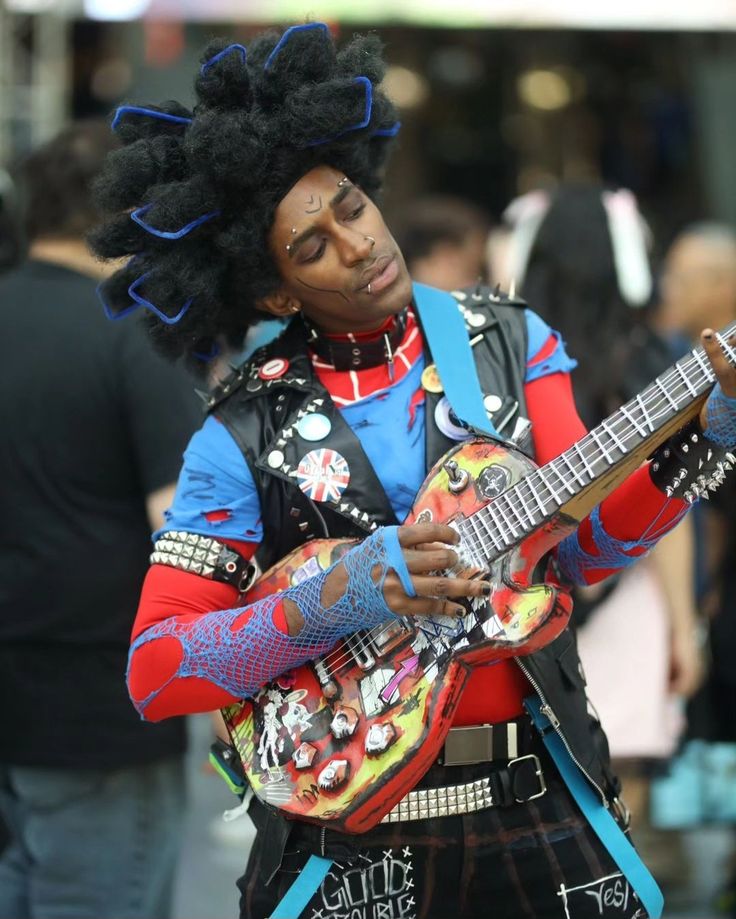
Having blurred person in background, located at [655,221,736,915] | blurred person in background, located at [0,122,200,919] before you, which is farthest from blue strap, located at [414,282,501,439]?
blurred person in background, located at [655,221,736,915]

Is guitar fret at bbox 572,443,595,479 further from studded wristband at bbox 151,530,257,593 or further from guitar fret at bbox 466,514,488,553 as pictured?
studded wristband at bbox 151,530,257,593

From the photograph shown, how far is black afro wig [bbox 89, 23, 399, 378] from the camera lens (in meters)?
2.18

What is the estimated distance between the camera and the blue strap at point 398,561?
1.93 meters

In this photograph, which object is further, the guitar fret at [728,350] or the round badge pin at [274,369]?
the round badge pin at [274,369]

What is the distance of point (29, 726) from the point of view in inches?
128

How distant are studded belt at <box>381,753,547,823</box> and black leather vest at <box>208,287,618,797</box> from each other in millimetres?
83

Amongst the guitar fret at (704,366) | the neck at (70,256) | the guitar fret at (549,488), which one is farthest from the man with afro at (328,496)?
the neck at (70,256)

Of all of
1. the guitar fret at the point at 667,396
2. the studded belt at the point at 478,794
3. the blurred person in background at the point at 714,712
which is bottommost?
the blurred person in background at the point at 714,712

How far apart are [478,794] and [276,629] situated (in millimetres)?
422

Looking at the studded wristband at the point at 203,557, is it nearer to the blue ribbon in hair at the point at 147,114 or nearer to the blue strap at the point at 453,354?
the blue strap at the point at 453,354

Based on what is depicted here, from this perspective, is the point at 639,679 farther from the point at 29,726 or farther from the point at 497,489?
the point at 497,489

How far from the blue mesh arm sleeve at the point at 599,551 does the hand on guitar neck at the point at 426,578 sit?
0.28 m

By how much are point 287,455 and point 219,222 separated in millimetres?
407

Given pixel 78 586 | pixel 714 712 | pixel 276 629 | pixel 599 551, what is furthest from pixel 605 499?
pixel 714 712
